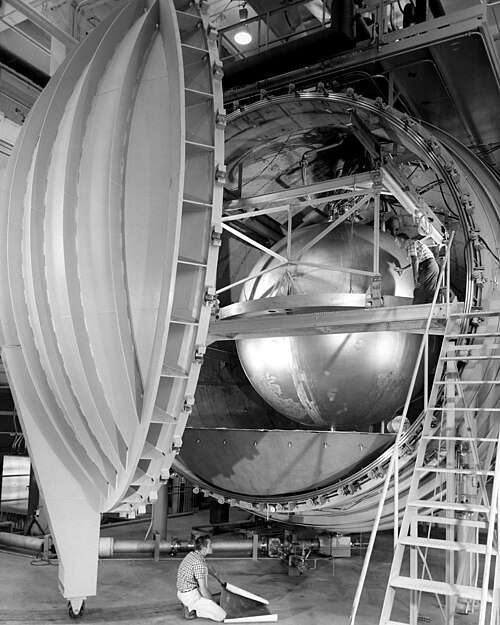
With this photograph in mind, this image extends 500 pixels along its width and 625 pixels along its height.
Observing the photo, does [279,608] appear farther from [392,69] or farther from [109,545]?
[392,69]

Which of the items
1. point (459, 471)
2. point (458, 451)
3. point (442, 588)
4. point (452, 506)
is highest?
point (458, 451)

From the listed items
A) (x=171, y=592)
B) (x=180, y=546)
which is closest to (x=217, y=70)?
(x=171, y=592)

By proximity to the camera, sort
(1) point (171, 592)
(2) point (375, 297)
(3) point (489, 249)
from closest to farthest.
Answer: (2) point (375, 297) → (3) point (489, 249) → (1) point (171, 592)

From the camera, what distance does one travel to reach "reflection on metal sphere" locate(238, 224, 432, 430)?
903 centimetres

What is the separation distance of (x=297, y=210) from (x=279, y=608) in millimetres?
7375

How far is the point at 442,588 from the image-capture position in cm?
560

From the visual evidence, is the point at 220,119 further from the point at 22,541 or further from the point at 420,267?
the point at 22,541

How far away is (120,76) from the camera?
679cm

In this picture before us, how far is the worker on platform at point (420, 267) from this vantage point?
9.68 metres

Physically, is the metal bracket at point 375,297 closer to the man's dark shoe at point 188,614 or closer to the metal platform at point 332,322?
the metal platform at point 332,322

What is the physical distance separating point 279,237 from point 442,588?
8.97 m

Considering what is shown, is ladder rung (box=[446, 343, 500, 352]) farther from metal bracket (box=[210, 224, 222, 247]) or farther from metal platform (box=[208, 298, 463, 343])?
metal bracket (box=[210, 224, 222, 247])

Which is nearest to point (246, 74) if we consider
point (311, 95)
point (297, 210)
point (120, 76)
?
point (311, 95)

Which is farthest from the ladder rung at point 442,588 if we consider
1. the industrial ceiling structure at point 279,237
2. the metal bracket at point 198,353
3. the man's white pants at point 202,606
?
the man's white pants at point 202,606
